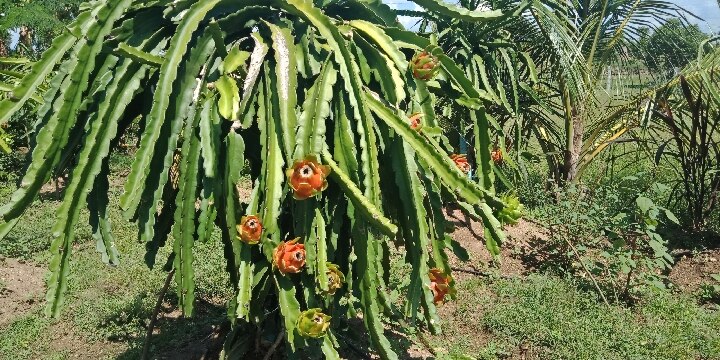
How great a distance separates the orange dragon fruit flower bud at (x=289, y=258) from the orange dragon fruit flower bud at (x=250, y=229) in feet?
0.26

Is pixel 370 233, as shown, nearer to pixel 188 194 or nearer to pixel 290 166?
pixel 290 166

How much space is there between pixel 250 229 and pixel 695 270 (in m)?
4.50

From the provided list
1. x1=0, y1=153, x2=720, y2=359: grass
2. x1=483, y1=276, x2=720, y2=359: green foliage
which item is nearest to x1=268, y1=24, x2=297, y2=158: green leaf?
x1=0, y1=153, x2=720, y2=359: grass

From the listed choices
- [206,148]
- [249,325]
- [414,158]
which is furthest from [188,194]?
[249,325]

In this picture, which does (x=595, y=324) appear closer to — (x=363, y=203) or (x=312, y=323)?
(x=312, y=323)

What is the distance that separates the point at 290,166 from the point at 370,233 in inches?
16.5

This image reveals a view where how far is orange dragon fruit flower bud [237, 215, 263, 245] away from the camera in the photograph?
195 centimetres

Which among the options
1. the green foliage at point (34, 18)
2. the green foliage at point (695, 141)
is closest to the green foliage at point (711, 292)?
the green foliage at point (695, 141)

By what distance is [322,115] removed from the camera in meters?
1.95

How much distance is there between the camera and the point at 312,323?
6.48 feet

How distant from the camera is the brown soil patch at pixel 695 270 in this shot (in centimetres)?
490

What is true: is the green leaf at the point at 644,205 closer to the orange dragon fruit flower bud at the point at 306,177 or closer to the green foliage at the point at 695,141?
the green foliage at the point at 695,141

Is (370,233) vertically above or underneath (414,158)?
underneath

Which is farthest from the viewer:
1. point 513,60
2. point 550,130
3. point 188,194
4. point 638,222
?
point 550,130
